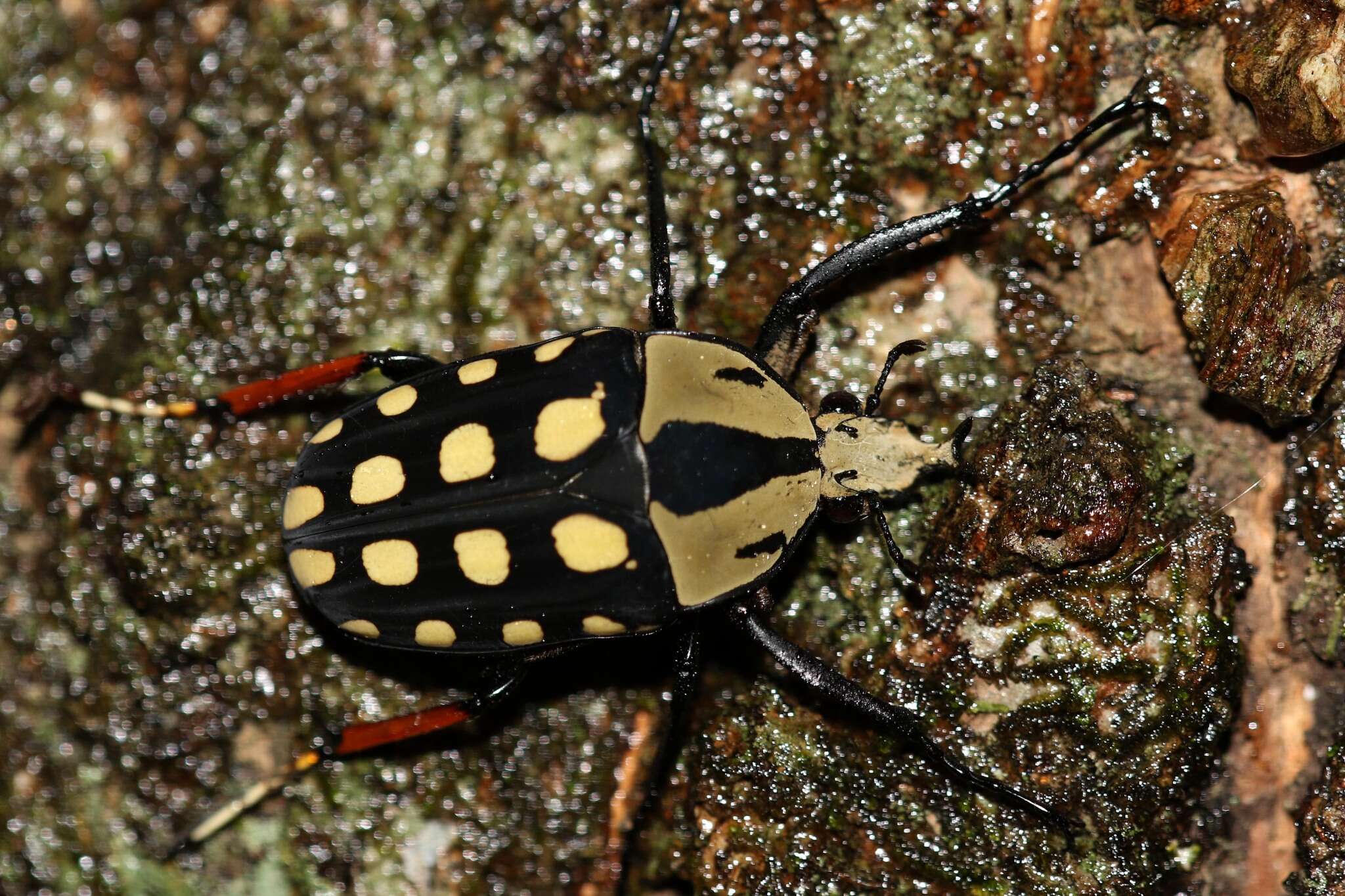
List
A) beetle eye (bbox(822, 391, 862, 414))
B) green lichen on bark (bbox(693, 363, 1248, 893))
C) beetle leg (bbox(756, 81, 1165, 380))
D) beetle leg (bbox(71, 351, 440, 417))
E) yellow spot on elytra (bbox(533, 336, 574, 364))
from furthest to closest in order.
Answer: beetle leg (bbox(71, 351, 440, 417)) < beetle eye (bbox(822, 391, 862, 414)) < beetle leg (bbox(756, 81, 1165, 380)) < yellow spot on elytra (bbox(533, 336, 574, 364)) < green lichen on bark (bbox(693, 363, 1248, 893))

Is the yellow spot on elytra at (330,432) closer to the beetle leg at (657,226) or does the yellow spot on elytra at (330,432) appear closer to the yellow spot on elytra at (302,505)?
the yellow spot on elytra at (302,505)

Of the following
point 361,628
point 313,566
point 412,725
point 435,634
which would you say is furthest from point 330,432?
point 412,725

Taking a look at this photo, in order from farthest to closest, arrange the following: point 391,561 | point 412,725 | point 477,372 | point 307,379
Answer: point 307,379 < point 412,725 < point 477,372 < point 391,561

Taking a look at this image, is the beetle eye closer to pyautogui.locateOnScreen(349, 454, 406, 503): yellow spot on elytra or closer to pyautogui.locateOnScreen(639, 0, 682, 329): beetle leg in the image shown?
pyautogui.locateOnScreen(639, 0, 682, 329): beetle leg

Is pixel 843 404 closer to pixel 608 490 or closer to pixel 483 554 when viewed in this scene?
pixel 608 490

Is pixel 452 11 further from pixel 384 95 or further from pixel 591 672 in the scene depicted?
pixel 591 672

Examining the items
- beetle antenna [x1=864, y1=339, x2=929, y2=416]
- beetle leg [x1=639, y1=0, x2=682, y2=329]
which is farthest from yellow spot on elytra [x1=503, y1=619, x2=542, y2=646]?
beetle antenna [x1=864, y1=339, x2=929, y2=416]
